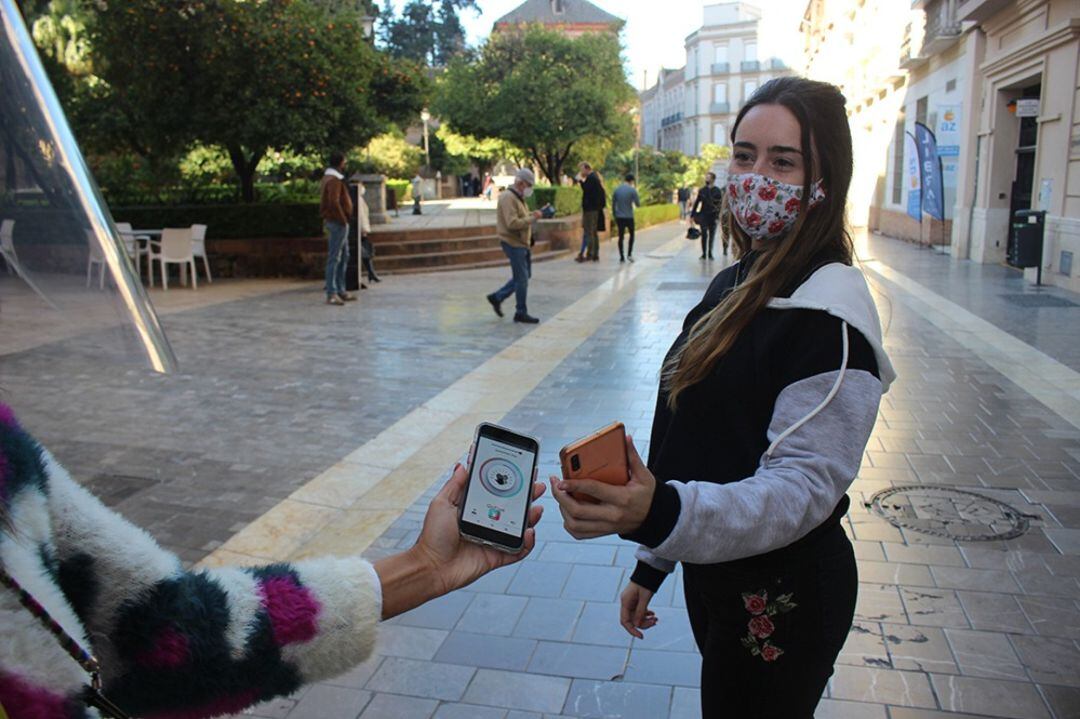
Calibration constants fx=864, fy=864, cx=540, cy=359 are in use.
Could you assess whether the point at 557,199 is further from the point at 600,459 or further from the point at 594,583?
the point at 600,459

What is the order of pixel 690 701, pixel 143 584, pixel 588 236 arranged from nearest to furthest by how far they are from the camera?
pixel 143 584 → pixel 690 701 → pixel 588 236

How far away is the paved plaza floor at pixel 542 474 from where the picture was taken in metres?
3.00

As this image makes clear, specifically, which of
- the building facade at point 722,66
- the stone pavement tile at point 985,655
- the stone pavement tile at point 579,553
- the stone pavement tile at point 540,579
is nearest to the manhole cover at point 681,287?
the stone pavement tile at point 579,553

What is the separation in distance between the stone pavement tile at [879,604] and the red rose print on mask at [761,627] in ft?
6.06

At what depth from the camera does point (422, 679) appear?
308cm

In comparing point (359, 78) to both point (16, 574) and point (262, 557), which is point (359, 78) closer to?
point (262, 557)

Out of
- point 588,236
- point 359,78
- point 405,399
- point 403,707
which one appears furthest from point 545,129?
point 403,707

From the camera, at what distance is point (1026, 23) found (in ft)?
46.8

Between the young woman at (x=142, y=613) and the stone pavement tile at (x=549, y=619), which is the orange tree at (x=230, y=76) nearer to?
the stone pavement tile at (x=549, y=619)

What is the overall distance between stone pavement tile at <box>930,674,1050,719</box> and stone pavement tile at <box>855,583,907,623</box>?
0.42 meters

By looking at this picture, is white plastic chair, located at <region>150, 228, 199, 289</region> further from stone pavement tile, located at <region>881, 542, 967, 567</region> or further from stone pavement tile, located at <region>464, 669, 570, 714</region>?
stone pavement tile, located at <region>881, 542, 967, 567</region>

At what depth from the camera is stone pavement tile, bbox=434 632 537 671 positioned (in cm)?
317

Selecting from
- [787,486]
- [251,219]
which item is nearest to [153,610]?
[787,486]

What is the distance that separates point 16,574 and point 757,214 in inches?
54.2
